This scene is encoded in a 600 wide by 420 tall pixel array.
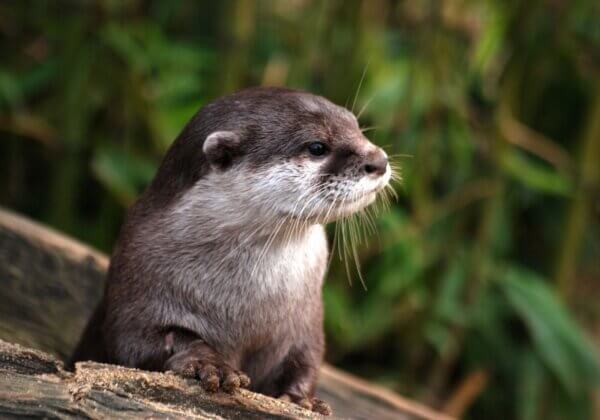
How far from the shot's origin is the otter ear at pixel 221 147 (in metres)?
2.35

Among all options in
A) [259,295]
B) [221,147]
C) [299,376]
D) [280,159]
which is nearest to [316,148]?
[280,159]

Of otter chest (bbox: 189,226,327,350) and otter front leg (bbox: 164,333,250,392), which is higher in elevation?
otter chest (bbox: 189,226,327,350)

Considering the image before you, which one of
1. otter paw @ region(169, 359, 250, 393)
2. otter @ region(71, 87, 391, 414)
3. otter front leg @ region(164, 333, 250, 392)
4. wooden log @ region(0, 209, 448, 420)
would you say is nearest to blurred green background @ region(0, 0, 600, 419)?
wooden log @ region(0, 209, 448, 420)

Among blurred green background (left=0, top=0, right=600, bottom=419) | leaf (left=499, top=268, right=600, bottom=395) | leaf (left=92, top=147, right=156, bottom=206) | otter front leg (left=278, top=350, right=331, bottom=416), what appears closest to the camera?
otter front leg (left=278, top=350, right=331, bottom=416)

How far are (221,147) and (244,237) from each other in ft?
0.73

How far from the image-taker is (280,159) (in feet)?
7.75

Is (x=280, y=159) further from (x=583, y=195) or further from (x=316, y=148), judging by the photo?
(x=583, y=195)

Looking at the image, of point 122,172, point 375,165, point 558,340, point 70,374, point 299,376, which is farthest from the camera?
point 558,340

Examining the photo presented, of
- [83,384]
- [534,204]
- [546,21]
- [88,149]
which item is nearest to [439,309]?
[534,204]

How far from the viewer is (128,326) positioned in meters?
2.36

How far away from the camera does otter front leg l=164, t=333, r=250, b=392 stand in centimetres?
209

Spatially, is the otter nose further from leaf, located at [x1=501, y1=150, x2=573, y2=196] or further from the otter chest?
leaf, located at [x1=501, y1=150, x2=573, y2=196]

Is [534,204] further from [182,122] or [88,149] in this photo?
[88,149]

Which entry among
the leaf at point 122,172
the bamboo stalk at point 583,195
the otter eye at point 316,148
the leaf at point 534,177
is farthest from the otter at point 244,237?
the bamboo stalk at point 583,195
